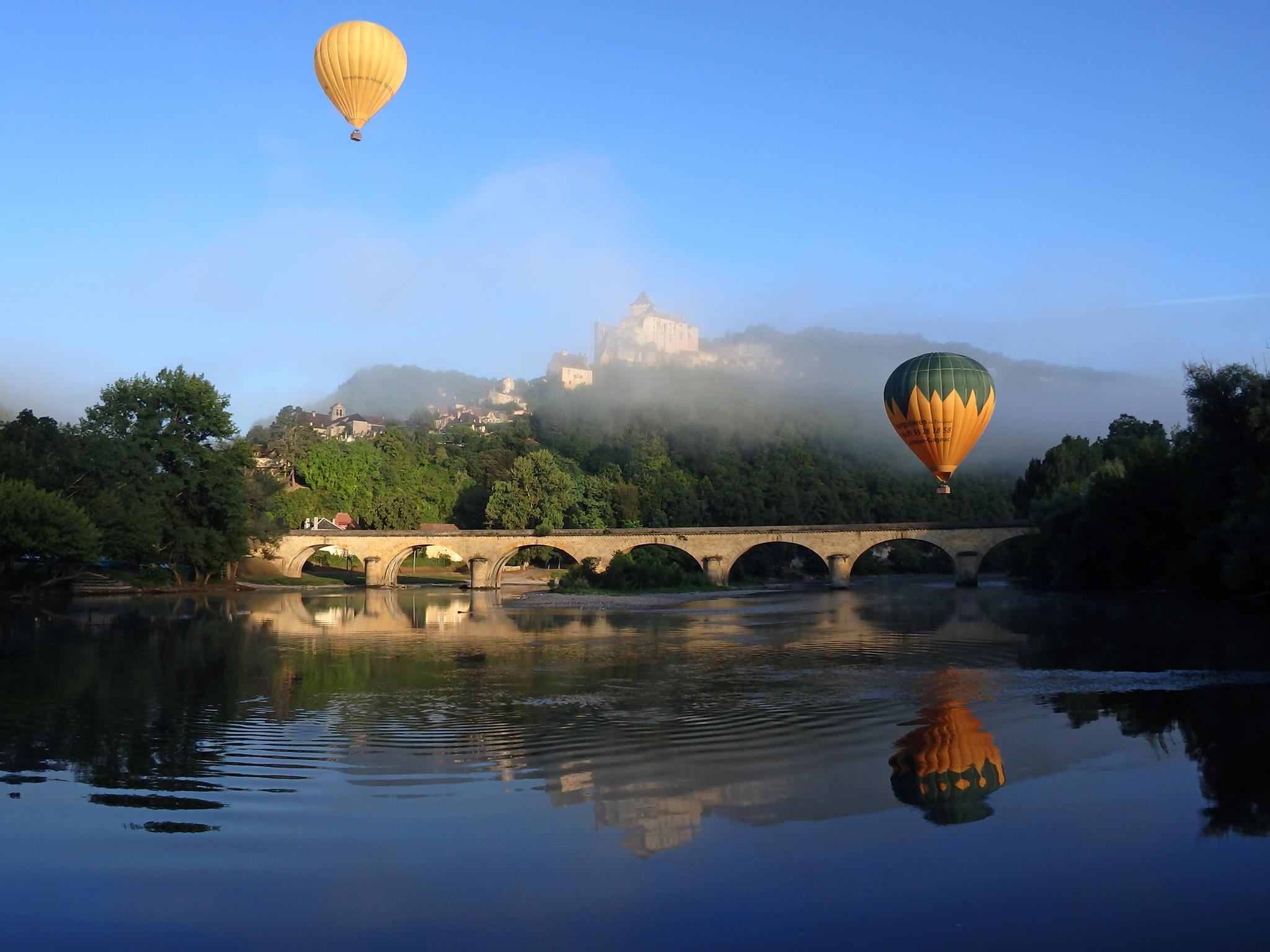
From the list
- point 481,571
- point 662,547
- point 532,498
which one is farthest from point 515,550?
point 662,547

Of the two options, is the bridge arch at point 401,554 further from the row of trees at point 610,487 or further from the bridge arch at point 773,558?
the bridge arch at point 773,558

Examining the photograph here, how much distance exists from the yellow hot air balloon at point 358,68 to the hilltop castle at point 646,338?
143900 millimetres

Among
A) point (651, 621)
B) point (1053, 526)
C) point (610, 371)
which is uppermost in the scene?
point (610, 371)

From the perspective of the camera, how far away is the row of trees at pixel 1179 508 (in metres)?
30.8

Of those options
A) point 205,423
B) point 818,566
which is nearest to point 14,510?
point 205,423

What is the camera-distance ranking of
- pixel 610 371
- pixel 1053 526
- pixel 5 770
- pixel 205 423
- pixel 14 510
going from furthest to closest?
pixel 610 371
pixel 205 423
pixel 1053 526
pixel 14 510
pixel 5 770

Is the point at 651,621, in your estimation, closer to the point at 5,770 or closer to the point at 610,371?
the point at 5,770

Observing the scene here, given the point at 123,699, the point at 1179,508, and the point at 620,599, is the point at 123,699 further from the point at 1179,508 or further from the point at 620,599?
the point at 1179,508

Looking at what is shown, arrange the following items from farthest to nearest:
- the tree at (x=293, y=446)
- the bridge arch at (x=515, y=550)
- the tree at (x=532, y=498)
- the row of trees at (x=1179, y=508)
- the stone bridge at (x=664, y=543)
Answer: the tree at (x=293, y=446) → the tree at (x=532, y=498) → the bridge arch at (x=515, y=550) → the stone bridge at (x=664, y=543) → the row of trees at (x=1179, y=508)

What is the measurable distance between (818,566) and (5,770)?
68222 mm

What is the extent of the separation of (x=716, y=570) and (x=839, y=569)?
272 inches

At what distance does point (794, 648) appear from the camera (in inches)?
886

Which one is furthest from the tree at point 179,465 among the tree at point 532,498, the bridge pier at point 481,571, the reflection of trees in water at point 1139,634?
the reflection of trees in water at point 1139,634

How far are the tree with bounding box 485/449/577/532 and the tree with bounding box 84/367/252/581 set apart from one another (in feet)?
64.2
